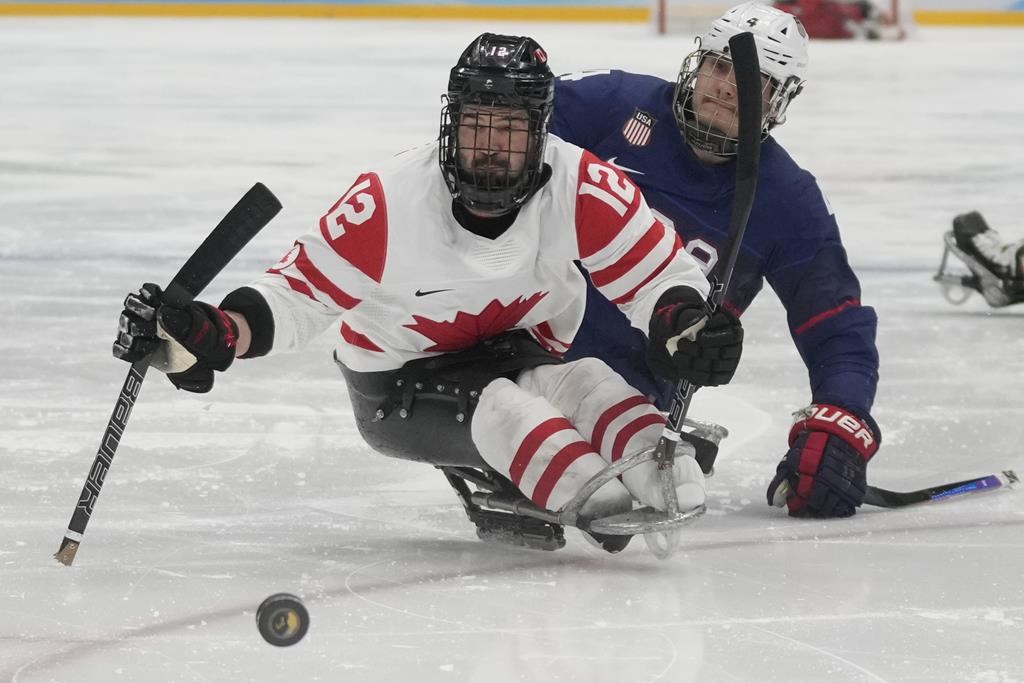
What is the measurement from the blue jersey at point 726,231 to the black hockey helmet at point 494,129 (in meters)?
0.64

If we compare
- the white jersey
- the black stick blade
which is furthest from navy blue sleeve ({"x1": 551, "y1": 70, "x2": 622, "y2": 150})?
the black stick blade

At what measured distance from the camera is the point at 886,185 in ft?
22.4

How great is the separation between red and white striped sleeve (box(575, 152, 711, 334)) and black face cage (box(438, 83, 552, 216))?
132 millimetres

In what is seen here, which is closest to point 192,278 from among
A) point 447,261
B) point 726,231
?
point 447,261

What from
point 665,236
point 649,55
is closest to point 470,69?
point 665,236

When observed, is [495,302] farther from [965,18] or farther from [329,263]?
[965,18]

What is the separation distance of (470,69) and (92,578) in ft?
2.91

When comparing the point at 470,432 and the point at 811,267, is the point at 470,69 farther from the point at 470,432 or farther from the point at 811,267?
the point at 811,267

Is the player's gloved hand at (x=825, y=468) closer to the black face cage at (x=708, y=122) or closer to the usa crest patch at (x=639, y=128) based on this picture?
the black face cage at (x=708, y=122)

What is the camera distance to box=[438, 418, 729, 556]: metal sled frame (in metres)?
2.44

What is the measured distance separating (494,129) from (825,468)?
815 millimetres

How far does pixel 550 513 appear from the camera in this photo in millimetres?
2525

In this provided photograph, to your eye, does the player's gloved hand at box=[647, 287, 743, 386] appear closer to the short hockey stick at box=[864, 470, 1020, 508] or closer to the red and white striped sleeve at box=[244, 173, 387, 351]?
the red and white striped sleeve at box=[244, 173, 387, 351]

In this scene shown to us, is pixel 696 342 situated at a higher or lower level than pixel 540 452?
higher
